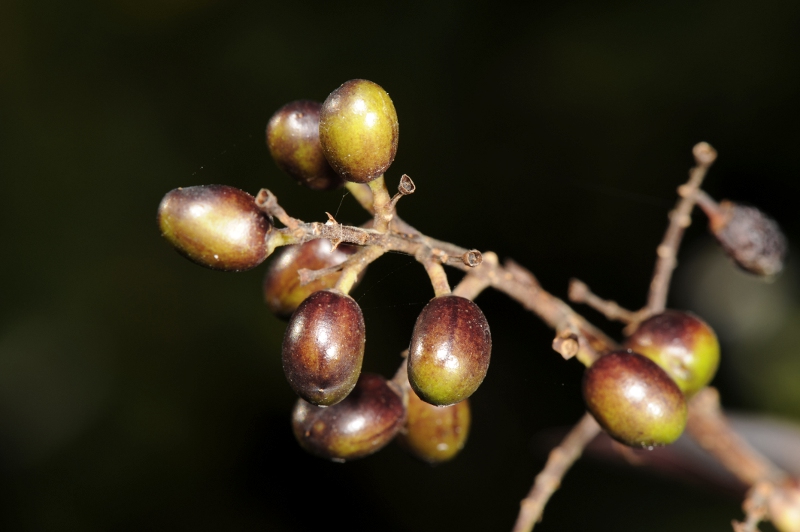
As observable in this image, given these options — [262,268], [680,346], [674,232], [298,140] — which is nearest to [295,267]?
[298,140]

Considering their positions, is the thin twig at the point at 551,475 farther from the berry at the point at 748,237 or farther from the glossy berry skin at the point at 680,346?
the berry at the point at 748,237

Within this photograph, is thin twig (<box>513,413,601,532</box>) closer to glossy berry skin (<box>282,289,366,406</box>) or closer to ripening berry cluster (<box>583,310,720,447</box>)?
ripening berry cluster (<box>583,310,720,447</box>)

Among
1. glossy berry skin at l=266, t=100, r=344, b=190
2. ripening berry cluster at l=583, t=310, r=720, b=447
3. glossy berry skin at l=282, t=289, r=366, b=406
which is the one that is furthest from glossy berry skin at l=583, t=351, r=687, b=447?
glossy berry skin at l=266, t=100, r=344, b=190

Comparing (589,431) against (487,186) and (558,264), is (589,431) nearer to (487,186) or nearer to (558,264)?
(558,264)

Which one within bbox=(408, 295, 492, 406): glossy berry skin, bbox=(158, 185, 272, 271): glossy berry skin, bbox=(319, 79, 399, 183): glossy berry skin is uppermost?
bbox=(319, 79, 399, 183): glossy berry skin

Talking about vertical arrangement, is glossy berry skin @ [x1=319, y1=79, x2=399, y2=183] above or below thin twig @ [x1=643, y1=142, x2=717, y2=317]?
above

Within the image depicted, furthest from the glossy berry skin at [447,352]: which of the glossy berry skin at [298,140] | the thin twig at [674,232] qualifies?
the thin twig at [674,232]

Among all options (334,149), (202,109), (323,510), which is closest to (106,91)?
(202,109)

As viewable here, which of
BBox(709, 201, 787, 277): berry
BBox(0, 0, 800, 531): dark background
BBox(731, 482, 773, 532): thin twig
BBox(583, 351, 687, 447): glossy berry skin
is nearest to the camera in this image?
BBox(583, 351, 687, 447): glossy berry skin
